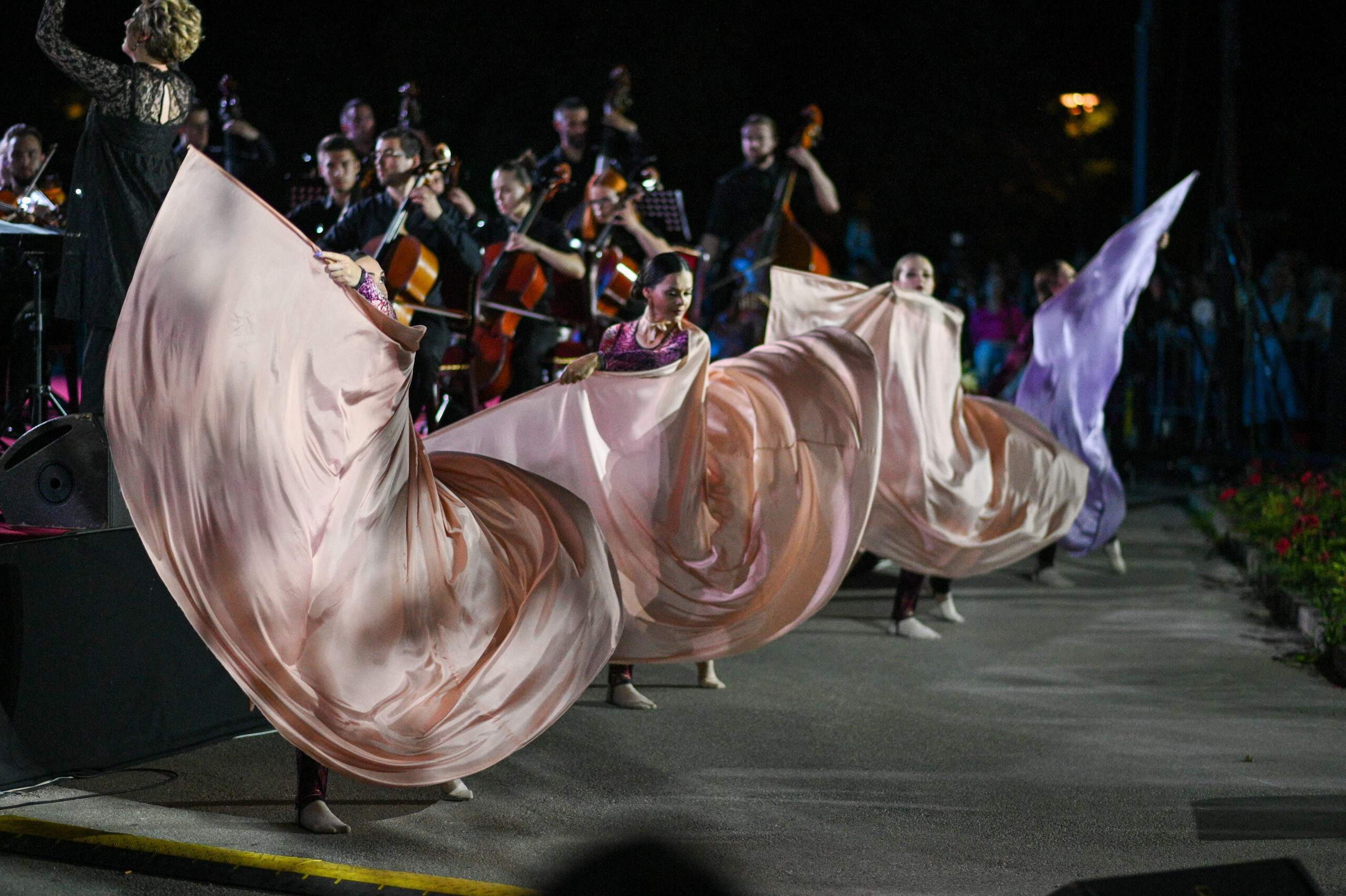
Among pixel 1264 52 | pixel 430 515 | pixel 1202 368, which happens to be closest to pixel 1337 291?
pixel 1202 368

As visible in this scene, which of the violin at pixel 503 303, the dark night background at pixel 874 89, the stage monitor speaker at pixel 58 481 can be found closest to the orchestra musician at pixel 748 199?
the violin at pixel 503 303

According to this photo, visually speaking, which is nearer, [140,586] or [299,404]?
[299,404]

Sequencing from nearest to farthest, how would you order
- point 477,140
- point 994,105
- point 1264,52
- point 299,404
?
point 299,404
point 477,140
point 1264,52
point 994,105

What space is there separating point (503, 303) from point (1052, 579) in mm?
3880

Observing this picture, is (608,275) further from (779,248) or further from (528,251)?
(779,248)

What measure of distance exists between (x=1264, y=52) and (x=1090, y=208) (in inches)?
211

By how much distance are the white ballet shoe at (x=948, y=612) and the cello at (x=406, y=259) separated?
324 cm

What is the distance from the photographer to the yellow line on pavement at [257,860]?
3863mm

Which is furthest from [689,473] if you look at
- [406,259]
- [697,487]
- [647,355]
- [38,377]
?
[406,259]

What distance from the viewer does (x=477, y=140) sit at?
16047 mm

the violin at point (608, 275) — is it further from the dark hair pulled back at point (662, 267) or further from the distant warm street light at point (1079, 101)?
the distant warm street light at point (1079, 101)

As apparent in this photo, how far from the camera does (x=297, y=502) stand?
412 centimetres

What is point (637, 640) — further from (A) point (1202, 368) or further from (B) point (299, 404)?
(A) point (1202, 368)

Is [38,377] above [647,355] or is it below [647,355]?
below
